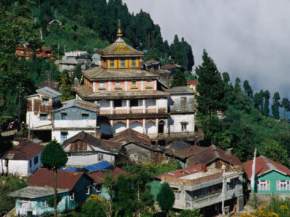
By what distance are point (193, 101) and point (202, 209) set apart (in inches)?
639

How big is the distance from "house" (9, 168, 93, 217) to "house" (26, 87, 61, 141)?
1155 centimetres

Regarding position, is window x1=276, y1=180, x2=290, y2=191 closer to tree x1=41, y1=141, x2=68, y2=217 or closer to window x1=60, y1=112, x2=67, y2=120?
tree x1=41, y1=141, x2=68, y2=217

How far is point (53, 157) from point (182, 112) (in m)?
17.6

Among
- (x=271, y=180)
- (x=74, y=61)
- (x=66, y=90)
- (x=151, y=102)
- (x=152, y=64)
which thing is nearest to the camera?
(x=271, y=180)

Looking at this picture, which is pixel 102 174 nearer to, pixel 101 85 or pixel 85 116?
pixel 85 116

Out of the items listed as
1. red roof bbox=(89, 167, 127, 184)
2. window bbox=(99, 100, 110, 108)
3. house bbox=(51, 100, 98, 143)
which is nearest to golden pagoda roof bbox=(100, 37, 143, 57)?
window bbox=(99, 100, 110, 108)

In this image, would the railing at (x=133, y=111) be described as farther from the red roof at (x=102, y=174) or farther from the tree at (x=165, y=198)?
the tree at (x=165, y=198)

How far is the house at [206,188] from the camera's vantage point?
43.9 metres

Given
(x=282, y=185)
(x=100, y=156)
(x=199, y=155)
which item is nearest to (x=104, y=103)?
(x=100, y=156)

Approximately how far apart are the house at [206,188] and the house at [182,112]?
10066 millimetres

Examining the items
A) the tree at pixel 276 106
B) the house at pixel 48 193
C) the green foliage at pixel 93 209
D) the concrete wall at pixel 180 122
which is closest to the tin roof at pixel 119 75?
the concrete wall at pixel 180 122

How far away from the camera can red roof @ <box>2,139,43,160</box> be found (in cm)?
4650

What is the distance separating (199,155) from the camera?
50.4 meters

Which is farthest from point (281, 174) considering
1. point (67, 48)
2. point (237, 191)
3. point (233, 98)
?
point (67, 48)
